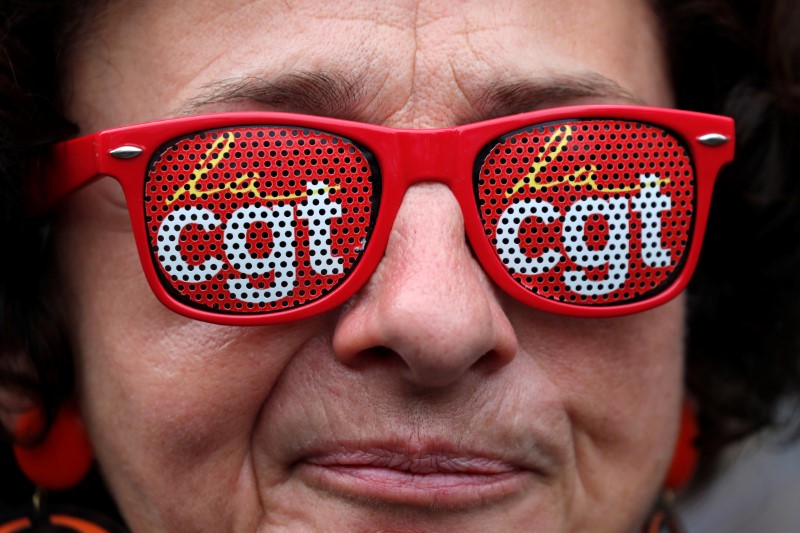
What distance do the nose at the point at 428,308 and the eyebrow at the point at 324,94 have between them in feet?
0.70

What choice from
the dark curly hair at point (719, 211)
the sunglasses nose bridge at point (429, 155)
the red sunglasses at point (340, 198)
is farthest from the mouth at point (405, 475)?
the dark curly hair at point (719, 211)

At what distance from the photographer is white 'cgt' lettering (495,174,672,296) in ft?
5.66

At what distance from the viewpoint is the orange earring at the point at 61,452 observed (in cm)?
195

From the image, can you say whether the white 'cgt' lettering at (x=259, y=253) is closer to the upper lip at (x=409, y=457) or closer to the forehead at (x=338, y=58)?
the forehead at (x=338, y=58)

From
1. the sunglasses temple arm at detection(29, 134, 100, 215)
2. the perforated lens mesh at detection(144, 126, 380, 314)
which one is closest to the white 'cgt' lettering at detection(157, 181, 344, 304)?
the perforated lens mesh at detection(144, 126, 380, 314)

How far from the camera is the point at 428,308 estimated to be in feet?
5.22

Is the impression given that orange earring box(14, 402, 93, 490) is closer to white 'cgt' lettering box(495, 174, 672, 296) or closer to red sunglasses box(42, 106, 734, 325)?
red sunglasses box(42, 106, 734, 325)

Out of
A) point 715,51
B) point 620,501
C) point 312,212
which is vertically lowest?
point 620,501

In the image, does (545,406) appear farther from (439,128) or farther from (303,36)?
(303,36)

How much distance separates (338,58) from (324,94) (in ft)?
0.24

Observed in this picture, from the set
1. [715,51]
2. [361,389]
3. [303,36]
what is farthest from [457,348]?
[715,51]

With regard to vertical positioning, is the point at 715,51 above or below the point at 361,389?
above

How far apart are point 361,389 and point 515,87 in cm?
67

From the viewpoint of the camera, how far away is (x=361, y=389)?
1.70 metres
